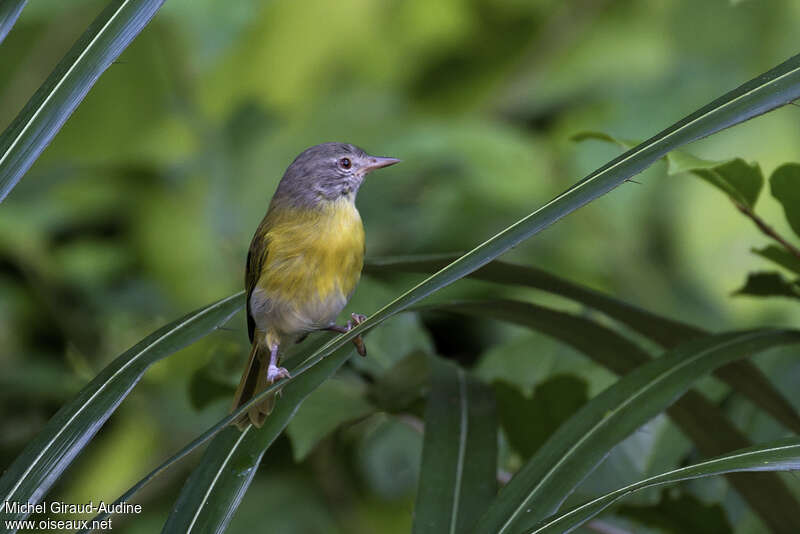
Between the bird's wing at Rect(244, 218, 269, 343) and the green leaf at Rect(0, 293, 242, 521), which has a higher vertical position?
the bird's wing at Rect(244, 218, 269, 343)

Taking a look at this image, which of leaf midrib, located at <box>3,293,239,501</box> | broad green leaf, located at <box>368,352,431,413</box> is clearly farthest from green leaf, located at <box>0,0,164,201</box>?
broad green leaf, located at <box>368,352,431,413</box>

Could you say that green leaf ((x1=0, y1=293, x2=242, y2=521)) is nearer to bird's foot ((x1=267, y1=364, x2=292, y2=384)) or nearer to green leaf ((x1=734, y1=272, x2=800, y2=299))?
bird's foot ((x1=267, y1=364, x2=292, y2=384))

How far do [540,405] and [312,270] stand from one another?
0.56 m

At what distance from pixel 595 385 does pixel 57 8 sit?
7.74 feet

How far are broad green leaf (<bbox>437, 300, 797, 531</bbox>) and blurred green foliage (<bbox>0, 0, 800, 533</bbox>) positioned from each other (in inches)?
50.8

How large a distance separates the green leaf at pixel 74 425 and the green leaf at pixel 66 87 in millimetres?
277

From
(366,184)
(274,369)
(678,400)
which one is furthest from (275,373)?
(366,184)

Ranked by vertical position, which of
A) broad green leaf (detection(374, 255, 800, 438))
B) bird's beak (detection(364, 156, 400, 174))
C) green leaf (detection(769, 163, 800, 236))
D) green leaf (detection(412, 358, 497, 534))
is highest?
bird's beak (detection(364, 156, 400, 174))

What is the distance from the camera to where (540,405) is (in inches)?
77.8

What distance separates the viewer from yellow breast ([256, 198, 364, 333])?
5.97 feet

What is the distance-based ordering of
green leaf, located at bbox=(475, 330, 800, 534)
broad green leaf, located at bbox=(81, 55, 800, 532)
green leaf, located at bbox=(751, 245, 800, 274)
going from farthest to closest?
green leaf, located at bbox=(751, 245, 800, 274)
green leaf, located at bbox=(475, 330, 800, 534)
broad green leaf, located at bbox=(81, 55, 800, 532)

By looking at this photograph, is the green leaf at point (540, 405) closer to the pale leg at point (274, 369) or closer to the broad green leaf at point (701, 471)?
the pale leg at point (274, 369)

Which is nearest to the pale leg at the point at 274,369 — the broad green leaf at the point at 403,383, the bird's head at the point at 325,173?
the broad green leaf at the point at 403,383

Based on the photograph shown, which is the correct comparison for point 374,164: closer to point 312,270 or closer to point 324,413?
point 312,270
